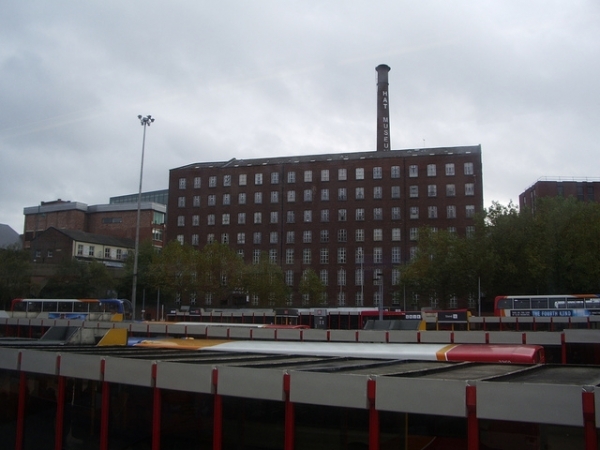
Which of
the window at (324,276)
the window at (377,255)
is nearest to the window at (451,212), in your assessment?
A: the window at (377,255)

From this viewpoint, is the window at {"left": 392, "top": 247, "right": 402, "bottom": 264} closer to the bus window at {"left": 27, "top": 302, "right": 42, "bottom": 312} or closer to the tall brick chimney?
the tall brick chimney

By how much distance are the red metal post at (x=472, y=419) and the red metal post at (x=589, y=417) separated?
2.98ft

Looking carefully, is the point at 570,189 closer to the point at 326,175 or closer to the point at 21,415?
the point at 326,175

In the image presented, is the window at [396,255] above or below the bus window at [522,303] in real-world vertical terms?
above

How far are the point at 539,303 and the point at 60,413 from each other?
36.0m

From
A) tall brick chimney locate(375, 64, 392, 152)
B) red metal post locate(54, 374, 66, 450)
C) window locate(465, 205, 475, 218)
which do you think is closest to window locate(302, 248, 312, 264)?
tall brick chimney locate(375, 64, 392, 152)

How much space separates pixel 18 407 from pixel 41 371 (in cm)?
99

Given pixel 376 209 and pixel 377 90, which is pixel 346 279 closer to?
pixel 376 209

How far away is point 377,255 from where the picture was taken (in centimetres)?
7669

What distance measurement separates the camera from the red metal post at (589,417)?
195 inches

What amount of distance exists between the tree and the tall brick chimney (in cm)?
2658

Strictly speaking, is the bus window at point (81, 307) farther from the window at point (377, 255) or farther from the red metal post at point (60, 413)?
the red metal post at point (60, 413)

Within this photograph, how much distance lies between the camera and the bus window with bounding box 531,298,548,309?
3861cm

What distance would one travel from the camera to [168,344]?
1698cm
